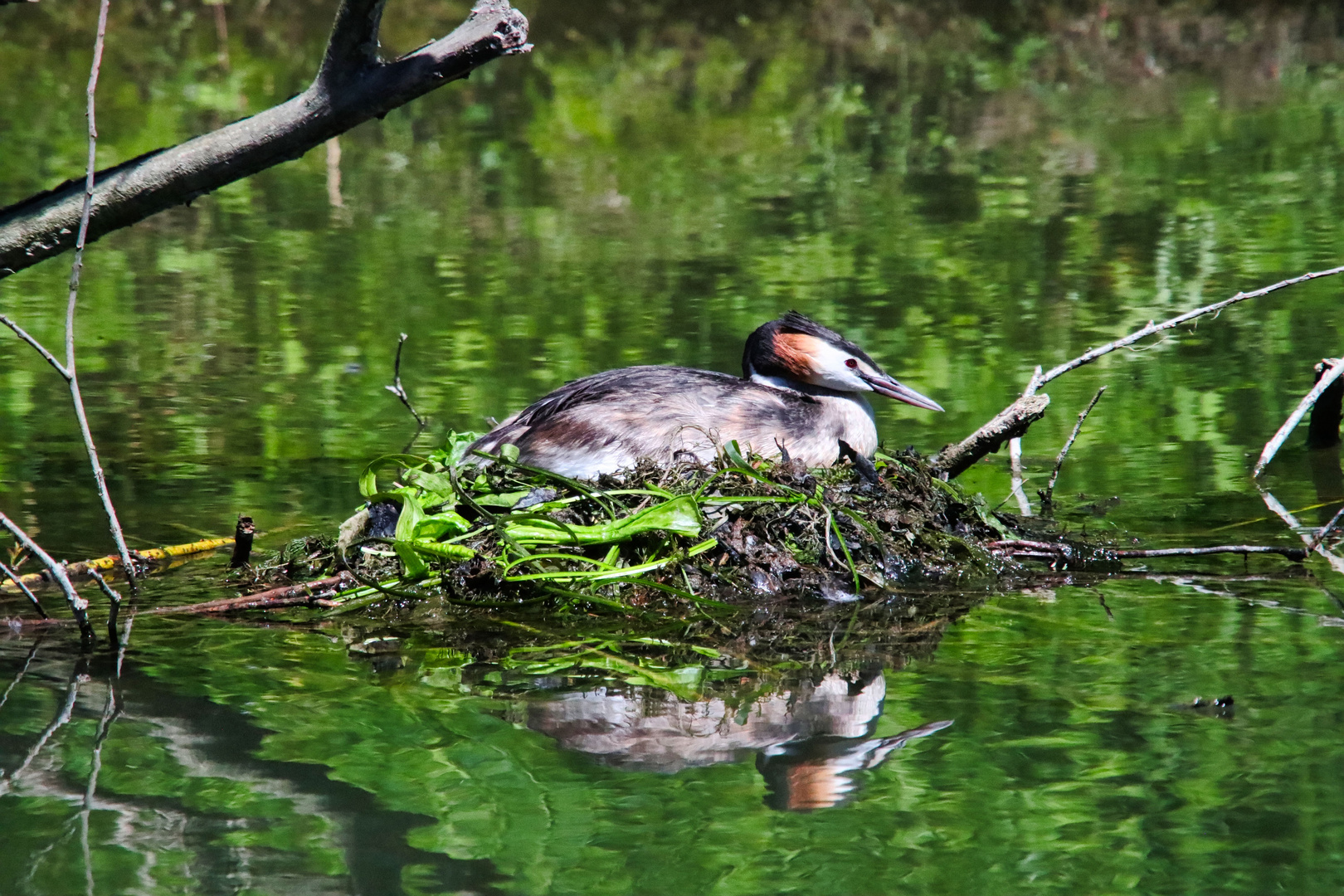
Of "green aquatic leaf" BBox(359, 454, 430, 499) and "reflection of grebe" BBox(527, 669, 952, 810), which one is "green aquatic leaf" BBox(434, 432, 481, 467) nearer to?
"green aquatic leaf" BBox(359, 454, 430, 499)

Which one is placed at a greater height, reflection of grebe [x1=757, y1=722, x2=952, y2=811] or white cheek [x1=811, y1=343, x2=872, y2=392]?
white cheek [x1=811, y1=343, x2=872, y2=392]

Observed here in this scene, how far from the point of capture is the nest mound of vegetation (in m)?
5.40

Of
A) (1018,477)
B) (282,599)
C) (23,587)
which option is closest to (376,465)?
(282,599)

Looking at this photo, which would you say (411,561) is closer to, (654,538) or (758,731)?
(654,538)

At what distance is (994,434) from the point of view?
6.12 meters

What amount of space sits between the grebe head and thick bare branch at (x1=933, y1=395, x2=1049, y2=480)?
0.67 ft

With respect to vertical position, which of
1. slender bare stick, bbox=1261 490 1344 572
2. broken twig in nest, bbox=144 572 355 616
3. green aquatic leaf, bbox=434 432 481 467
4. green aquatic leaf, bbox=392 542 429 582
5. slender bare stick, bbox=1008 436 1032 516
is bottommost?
slender bare stick, bbox=1261 490 1344 572

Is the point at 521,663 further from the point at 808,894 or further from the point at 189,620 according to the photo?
the point at 808,894

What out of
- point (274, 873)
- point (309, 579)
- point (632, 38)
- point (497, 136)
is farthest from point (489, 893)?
point (632, 38)

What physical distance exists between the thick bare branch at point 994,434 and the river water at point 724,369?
300 millimetres

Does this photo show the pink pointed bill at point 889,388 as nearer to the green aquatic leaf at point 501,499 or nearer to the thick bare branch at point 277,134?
the green aquatic leaf at point 501,499

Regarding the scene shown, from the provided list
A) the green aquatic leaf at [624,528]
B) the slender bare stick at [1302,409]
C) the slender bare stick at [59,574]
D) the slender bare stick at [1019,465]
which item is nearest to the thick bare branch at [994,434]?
the slender bare stick at [1019,465]

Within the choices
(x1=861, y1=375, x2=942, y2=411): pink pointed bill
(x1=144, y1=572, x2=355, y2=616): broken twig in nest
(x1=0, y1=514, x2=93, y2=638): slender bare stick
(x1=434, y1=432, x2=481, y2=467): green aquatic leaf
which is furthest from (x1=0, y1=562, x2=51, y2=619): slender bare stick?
(x1=861, y1=375, x2=942, y2=411): pink pointed bill

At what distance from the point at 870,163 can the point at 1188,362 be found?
21.4ft
